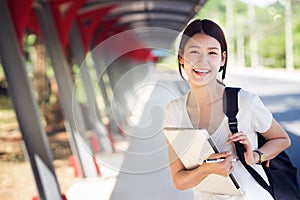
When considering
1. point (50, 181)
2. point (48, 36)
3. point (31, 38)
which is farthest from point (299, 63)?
point (31, 38)

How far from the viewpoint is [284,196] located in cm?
143

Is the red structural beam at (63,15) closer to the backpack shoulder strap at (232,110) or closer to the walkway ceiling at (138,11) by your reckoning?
the walkway ceiling at (138,11)

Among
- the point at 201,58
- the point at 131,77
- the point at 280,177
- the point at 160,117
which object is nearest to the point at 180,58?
the point at 201,58

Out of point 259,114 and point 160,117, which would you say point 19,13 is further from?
point 259,114

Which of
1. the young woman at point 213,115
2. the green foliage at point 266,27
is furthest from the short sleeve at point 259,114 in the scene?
the green foliage at point 266,27

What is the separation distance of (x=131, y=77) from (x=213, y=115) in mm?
3238

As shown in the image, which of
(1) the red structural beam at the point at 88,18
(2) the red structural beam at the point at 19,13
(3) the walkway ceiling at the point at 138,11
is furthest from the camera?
(1) the red structural beam at the point at 88,18

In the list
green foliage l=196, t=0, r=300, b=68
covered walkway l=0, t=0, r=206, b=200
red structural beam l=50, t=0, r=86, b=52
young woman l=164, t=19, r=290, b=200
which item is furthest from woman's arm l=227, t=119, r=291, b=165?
red structural beam l=50, t=0, r=86, b=52

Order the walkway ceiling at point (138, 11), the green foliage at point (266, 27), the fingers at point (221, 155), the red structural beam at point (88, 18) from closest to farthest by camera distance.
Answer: the fingers at point (221, 155) < the green foliage at point (266, 27) < the walkway ceiling at point (138, 11) < the red structural beam at point (88, 18)

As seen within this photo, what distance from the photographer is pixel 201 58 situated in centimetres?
135

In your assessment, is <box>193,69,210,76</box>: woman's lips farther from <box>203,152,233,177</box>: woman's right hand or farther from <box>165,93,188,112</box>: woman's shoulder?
<box>203,152,233,177</box>: woman's right hand

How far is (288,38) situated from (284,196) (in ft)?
2.97

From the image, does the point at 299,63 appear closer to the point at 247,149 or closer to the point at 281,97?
the point at 281,97

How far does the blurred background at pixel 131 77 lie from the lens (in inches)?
58.1
